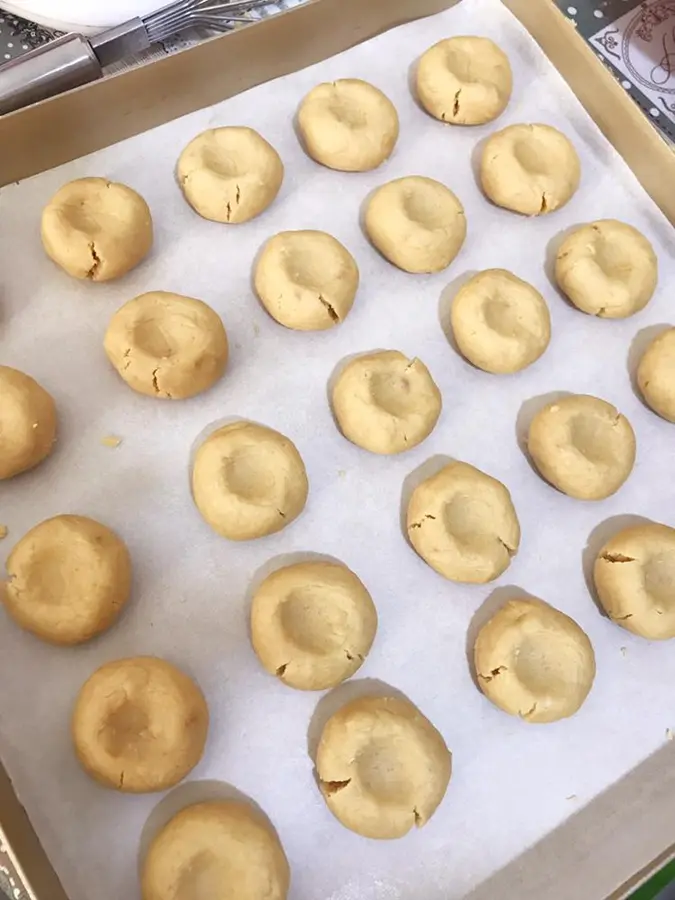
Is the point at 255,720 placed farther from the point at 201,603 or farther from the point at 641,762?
the point at 641,762

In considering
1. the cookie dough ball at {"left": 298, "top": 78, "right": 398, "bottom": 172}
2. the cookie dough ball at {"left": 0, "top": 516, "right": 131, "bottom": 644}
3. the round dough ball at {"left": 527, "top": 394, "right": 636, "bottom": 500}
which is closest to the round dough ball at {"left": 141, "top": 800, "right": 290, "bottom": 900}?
the cookie dough ball at {"left": 0, "top": 516, "right": 131, "bottom": 644}

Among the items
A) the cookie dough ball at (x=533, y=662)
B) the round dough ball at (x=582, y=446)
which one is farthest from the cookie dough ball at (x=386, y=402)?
the cookie dough ball at (x=533, y=662)

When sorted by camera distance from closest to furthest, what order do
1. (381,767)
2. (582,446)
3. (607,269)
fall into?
(381,767)
(582,446)
(607,269)

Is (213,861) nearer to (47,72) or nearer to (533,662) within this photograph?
(533,662)

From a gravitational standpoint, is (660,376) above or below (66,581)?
below

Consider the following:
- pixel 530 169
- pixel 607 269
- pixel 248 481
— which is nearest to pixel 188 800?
pixel 248 481

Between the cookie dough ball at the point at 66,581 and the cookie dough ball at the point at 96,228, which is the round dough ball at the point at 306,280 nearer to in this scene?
the cookie dough ball at the point at 96,228
